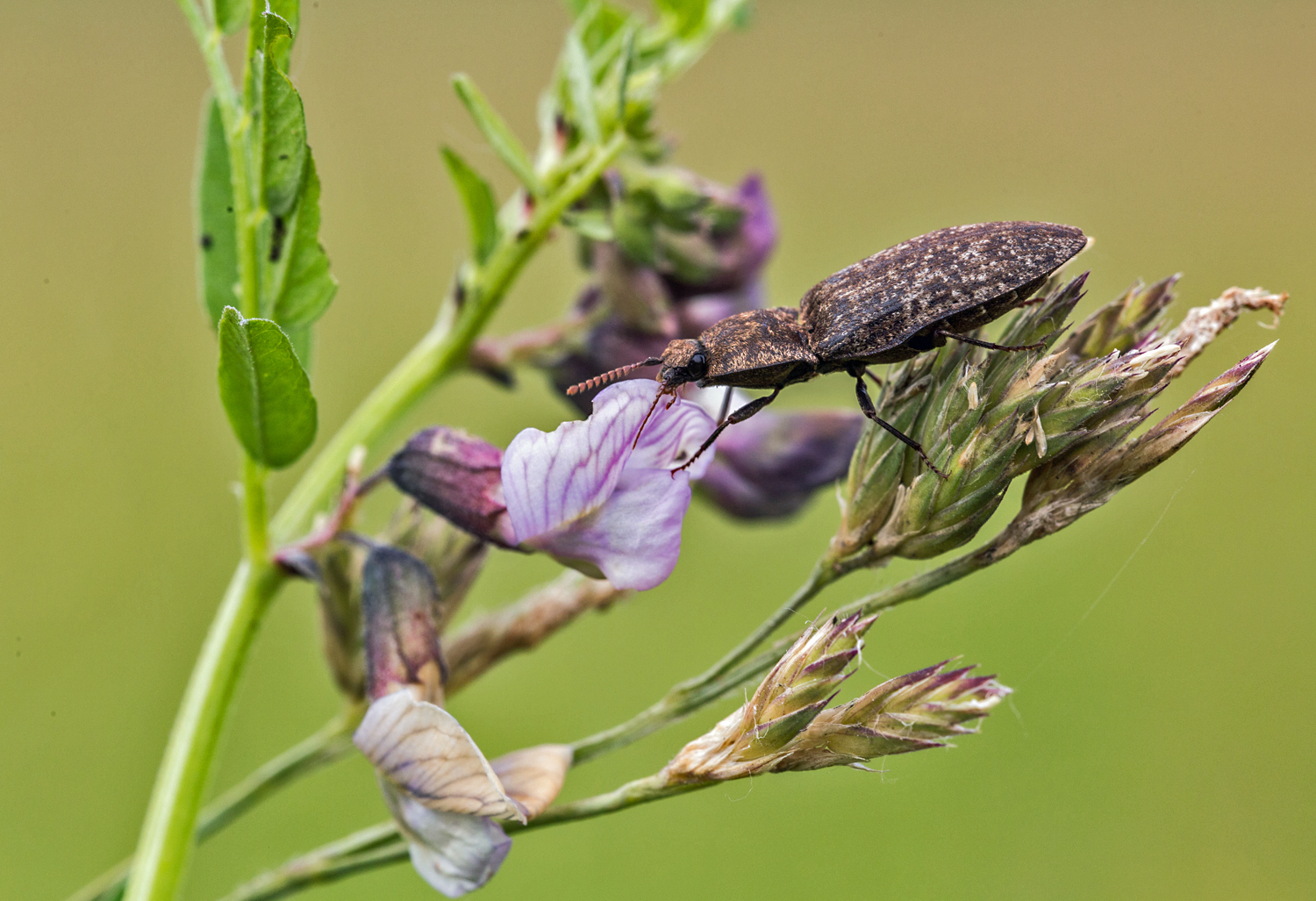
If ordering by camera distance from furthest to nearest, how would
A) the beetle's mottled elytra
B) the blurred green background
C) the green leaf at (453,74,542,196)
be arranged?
the blurred green background, the green leaf at (453,74,542,196), the beetle's mottled elytra

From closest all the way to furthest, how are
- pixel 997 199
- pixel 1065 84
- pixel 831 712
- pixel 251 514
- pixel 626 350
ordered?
pixel 831 712 < pixel 251 514 < pixel 626 350 < pixel 997 199 < pixel 1065 84

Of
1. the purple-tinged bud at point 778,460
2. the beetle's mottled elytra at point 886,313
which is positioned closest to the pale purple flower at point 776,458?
the purple-tinged bud at point 778,460

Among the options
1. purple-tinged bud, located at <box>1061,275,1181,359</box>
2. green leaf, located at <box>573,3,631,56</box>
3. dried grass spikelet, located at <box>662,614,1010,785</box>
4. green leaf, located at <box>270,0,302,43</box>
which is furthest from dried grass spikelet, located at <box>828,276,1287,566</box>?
green leaf, located at <box>573,3,631,56</box>

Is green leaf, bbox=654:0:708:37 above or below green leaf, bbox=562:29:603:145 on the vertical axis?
above

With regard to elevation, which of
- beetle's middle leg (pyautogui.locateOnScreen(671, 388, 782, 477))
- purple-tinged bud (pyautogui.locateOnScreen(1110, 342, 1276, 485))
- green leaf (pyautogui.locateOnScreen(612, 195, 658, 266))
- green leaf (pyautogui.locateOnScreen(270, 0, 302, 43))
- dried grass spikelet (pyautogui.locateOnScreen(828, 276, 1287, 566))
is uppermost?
green leaf (pyautogui.locateOnScreen(270, 0, 302, 43))

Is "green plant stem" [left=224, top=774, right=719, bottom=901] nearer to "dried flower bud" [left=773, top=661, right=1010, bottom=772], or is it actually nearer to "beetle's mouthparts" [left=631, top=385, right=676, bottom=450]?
"dried flower bud" [left=773, top=661, right=1010, bottom=772]

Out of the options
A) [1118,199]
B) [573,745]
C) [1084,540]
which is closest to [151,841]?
[573,745]

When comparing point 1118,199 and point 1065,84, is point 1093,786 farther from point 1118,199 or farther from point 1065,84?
point 1065,84
